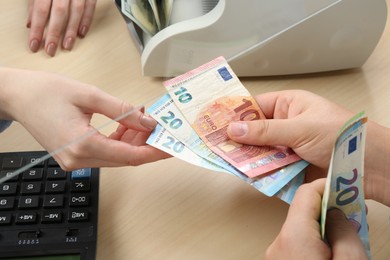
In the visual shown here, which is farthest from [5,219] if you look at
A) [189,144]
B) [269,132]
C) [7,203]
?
[269,132]

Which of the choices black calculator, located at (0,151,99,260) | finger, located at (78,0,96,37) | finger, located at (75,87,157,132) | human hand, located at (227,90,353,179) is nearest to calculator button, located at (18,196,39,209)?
black calculator, located at (0,151,99,260)

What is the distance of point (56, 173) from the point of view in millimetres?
660

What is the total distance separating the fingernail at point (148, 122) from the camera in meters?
0.66

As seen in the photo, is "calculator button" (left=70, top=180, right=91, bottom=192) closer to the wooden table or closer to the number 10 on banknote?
the wooden table

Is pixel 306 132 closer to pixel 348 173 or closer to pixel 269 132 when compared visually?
pixel 269 132

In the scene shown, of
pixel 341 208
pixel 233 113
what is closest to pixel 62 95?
pixel 233 113

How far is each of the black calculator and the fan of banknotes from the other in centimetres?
11

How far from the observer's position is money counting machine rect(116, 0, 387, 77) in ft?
2.49

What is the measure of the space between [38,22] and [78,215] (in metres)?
0.44

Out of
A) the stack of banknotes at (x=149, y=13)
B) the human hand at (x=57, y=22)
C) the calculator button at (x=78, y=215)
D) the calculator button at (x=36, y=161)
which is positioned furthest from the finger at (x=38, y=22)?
the calculator button at (x=78, y=215)

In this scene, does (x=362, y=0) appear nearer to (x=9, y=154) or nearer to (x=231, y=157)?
(x=231, y=157)

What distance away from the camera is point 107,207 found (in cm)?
66

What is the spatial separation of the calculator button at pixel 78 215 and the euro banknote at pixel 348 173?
0.30 m

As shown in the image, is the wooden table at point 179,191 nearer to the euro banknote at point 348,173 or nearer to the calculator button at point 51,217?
the calculator button at point 51,217
